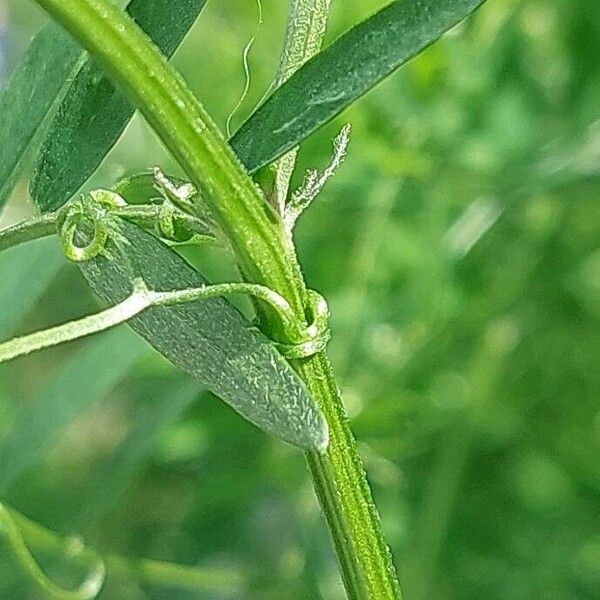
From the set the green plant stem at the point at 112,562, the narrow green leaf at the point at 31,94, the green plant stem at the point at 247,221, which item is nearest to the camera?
the green plant stem at the point at 247,221

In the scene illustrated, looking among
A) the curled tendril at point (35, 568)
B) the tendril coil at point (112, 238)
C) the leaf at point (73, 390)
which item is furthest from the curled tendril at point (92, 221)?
the leaf at point (73, 390)

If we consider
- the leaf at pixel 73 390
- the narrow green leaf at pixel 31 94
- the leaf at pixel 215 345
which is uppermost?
the narrow green leaf at pixel 31 94

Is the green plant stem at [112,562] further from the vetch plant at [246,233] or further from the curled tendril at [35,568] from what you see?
the vetch plant at [246,233]

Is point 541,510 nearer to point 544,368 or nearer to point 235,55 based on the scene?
point 544,368

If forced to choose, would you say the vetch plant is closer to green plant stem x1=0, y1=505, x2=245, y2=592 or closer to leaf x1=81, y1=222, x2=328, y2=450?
leaf x1=81, y1=222, x2=328, y2=450

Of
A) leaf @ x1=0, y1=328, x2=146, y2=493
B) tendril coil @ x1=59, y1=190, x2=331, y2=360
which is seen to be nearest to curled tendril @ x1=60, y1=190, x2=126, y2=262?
tendril coil @ x1=59, y1=190, x2=331, y2=360

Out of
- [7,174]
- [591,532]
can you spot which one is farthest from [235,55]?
[7,174]
